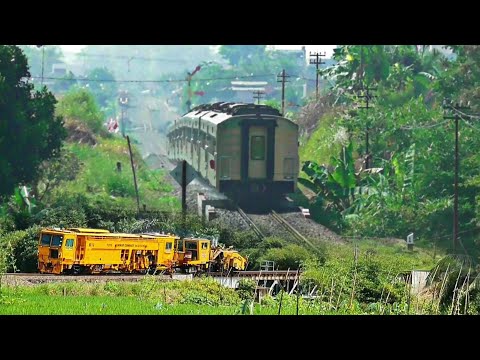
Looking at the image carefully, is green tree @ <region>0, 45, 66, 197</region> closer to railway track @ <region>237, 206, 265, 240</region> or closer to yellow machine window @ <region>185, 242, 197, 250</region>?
yellow machine window @ <region>185, 242, 197, 250</region>

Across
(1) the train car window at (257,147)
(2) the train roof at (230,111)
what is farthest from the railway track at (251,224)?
(2) the train roof at (230,111)

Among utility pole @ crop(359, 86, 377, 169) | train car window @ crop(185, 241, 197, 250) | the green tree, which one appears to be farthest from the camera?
utility pole @ crop(359, 86, 377, 169)

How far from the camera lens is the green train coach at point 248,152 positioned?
15.7 m

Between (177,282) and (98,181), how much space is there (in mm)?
1866

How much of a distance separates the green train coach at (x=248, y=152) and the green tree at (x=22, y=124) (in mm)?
1723

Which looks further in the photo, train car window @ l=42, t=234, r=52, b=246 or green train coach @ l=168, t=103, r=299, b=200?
green train coach @ l=168, t=103, r=299, b=200

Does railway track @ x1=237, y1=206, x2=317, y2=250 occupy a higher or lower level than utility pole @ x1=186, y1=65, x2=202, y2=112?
lower

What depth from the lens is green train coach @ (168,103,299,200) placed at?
51.5ft

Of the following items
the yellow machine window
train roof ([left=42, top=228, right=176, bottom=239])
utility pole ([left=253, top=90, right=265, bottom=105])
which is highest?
utility pole ([left=253, top=90, right=265, bottom=105])

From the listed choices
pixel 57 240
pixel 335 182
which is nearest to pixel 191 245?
pixel 57 240

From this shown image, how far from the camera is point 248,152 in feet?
51.7

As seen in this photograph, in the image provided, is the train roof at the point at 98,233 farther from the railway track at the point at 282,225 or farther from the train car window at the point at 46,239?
the railway track at the point at 282,225

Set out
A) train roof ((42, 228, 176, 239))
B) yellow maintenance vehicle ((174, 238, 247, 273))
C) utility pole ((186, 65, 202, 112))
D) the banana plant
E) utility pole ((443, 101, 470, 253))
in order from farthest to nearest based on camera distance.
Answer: utility pole ((186, 65, 202, 112)) → the banana plant → utility pole ((443, 101, 470, 253)) → yellow maintenance vehicle ((174, 238, 247, 273)) → train roof ((42, 228, 176, 239))

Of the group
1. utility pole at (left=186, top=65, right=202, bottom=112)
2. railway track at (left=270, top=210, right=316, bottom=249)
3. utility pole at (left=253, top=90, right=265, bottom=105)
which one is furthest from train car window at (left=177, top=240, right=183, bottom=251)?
utility pole at (left=253, top=90, right=265, bottom=105)
